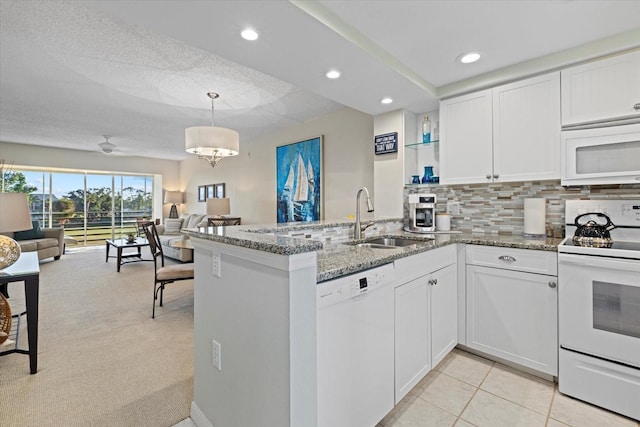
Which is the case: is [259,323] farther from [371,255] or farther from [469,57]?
[469,57]

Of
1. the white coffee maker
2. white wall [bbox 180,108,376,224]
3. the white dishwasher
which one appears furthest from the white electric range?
white wall [bbox 180,108,376,224]

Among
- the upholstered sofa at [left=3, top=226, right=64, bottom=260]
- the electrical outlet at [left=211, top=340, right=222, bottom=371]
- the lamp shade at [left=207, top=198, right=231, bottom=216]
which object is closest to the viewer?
the electrical outlet at [left=211, top=340, right=222, bottom=371]

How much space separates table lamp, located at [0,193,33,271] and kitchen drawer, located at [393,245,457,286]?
2.57 m

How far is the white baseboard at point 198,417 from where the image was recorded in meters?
1.54

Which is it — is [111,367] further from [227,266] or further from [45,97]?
[45,97]

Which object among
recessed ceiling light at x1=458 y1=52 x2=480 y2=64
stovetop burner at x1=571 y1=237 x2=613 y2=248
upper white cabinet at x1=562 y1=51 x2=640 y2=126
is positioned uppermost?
recessed ceiling light at x1=458 y1=52 x2=480 y2=64

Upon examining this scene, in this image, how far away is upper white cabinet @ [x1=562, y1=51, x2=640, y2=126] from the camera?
6.40ft

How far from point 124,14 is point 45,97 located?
341 centimetres

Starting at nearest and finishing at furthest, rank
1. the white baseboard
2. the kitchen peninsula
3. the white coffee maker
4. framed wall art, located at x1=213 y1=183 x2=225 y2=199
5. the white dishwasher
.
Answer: the kitchen peninsula < the white dishwasher < the white baseboard < the white coffee maker < framed wall art, located at x1=213 y1=183 x2=225 y2=199

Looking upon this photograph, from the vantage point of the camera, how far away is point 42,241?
5.55 metres

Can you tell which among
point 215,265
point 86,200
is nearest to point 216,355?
point 215,265

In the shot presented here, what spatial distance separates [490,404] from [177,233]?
6585 mm

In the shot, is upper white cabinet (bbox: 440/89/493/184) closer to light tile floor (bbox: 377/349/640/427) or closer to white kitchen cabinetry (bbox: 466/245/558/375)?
white kitchen cabinetry (bbox: 466/245/558/375)

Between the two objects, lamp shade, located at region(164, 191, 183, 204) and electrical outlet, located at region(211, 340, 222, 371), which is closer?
electrical outlet, located at region(211, 340, 222, 371)
